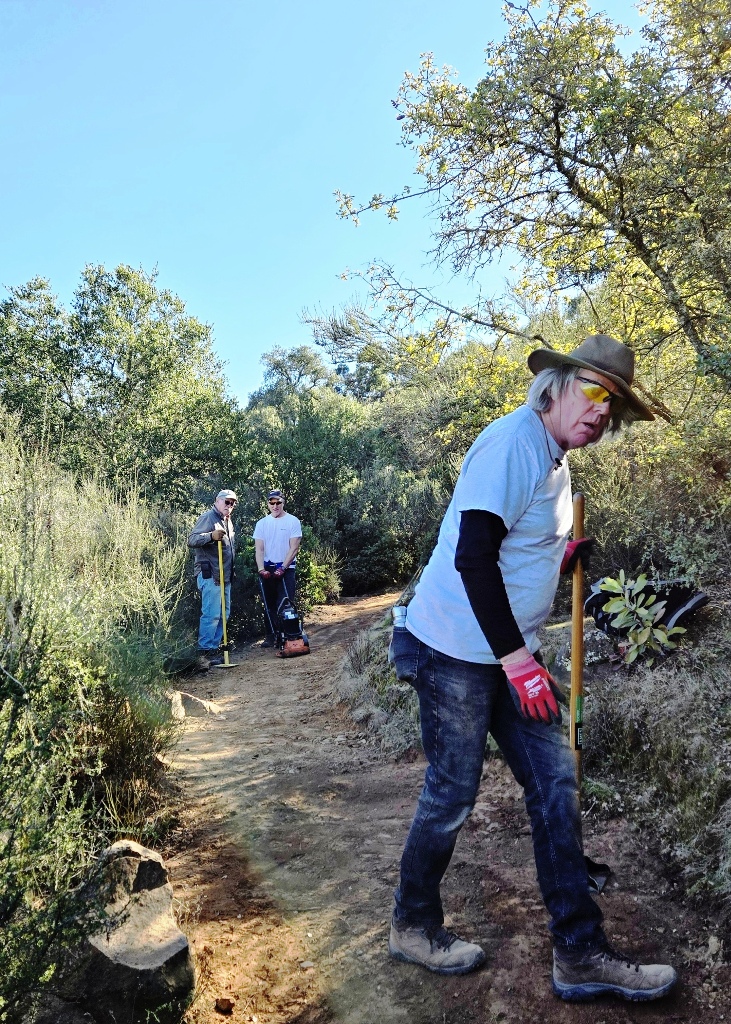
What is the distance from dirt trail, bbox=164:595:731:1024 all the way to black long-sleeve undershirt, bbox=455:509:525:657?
121 cm

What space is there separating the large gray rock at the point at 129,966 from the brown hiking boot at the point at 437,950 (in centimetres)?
73

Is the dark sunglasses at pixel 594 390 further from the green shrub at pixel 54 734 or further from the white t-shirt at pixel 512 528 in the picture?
the green shrub at pixel 54 734

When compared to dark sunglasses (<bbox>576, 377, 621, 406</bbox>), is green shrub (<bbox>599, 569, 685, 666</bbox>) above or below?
below

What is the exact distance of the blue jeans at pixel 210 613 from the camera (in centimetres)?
955

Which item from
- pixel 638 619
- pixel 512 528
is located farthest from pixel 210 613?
pixel 512 528

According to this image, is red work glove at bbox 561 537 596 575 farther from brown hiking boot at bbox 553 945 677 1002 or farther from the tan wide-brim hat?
brown hiking boot at bbox 553 945 677 1002

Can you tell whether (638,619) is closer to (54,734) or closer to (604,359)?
(604,359)

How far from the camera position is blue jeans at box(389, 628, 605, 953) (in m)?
2.33

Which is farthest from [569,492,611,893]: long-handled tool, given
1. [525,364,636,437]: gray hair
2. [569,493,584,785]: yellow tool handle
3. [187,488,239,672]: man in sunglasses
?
[187,488,239,672]: man in sunglasses

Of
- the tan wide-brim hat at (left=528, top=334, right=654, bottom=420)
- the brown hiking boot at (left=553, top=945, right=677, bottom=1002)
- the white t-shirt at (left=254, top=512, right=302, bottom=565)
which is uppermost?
the tan wide-brim hat at (left=528, top=334, right=654, bottom=420)

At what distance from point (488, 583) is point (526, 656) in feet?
0.81

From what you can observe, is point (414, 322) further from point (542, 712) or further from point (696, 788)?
point (542, 712)

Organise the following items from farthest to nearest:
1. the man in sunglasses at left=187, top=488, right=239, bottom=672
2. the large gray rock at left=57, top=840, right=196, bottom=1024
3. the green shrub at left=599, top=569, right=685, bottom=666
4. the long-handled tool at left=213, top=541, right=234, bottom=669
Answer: the man in sunglasses at left=187, top=488, right=239, bottom=672 → the long-handled tool at left=213, top=541, right=234, bottom=669 → the green shrub at left=599, top=569, right=685, bottom=666 → the large gray rock at left=57, top=840, right=196, bottom=1024

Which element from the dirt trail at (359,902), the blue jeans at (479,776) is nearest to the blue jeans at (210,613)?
the dirt trail at (359,902)
